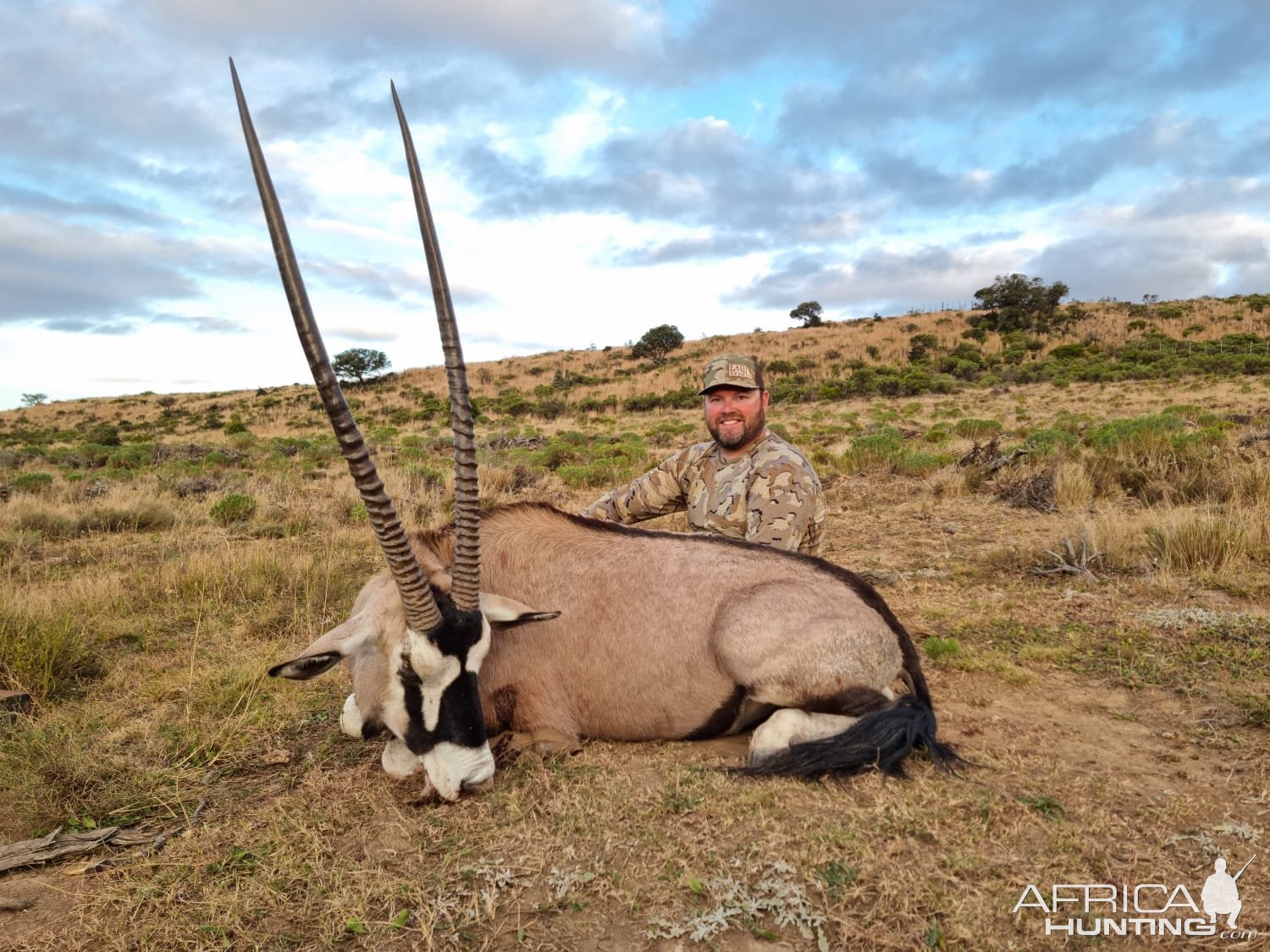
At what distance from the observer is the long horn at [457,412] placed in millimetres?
2988

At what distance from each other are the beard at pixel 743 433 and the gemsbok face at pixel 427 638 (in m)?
2.55

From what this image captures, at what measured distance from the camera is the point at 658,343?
2025 inches

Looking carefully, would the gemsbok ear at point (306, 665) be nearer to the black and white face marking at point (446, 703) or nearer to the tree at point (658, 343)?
the black and white face marking at point (446, 703)

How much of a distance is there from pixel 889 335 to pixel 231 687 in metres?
46.8

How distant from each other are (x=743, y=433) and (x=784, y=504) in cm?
70

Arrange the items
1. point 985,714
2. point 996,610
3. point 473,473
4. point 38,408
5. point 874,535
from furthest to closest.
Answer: point 38,408, point 874,535, point 996,610, point 985,714, point 473,473

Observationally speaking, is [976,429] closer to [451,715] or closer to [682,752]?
[682,752]

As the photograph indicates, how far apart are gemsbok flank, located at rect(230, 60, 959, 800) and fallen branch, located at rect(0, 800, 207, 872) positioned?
0.84m

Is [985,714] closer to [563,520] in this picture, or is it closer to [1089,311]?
[563,520]

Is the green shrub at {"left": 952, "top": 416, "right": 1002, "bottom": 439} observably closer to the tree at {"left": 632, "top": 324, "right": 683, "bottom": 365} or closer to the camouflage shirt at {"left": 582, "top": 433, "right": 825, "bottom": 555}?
the camouflage shirt at {"left": 582, "top": 433, "right": 825, "bottom": 555}

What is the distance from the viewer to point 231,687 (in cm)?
477

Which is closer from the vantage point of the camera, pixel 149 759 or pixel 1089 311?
pixel 149 759

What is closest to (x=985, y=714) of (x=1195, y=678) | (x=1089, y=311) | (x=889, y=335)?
(x=1195, y=678)

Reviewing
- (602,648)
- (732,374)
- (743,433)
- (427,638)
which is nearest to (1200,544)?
(743,433)
